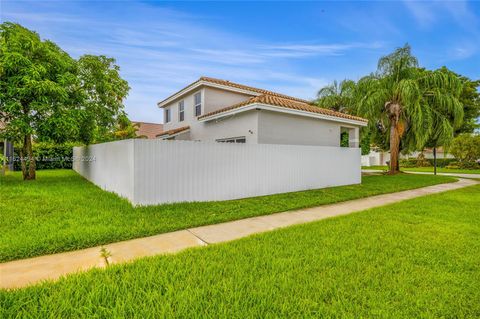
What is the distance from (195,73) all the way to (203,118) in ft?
22.0

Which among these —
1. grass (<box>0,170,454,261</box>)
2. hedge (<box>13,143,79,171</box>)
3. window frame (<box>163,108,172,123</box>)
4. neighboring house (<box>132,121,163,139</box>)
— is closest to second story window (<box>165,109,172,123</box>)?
window frame (<box>163,108,172,123</box>)

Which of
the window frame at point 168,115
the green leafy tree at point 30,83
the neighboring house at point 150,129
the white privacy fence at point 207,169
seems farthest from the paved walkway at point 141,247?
the neighboring house at point 150,129

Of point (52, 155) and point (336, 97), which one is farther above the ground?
Result: point (336, 97)

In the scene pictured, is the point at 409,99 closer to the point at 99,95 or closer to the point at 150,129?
the point at 99,95

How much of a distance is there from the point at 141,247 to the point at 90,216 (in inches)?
93.7

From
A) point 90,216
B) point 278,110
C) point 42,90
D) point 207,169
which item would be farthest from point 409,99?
point 42,90

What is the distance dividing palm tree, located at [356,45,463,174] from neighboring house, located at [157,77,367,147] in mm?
5142

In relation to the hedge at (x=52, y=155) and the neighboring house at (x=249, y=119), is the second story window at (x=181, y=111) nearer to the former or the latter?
the neighboring house at (x=249, y=119)

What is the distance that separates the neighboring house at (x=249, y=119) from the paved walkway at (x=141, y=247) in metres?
4.77

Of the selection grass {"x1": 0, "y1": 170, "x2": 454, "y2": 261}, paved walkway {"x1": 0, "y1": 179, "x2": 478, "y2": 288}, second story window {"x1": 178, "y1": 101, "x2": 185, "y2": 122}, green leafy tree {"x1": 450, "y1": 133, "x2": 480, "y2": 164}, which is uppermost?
second story window {"x1": 178, "y1": 101, "x2": 185, "y2": 122}

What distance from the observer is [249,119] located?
34.9ft

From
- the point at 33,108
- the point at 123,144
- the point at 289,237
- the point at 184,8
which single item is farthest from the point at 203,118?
the point at 289,237

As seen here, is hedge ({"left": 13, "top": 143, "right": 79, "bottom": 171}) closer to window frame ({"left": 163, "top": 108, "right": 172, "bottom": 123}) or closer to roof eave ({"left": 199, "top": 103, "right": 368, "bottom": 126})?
window frame ({"left": 163, "top": 108, "right": 172, "bottom": 123})

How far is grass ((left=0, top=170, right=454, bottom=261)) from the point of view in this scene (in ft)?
13.7
